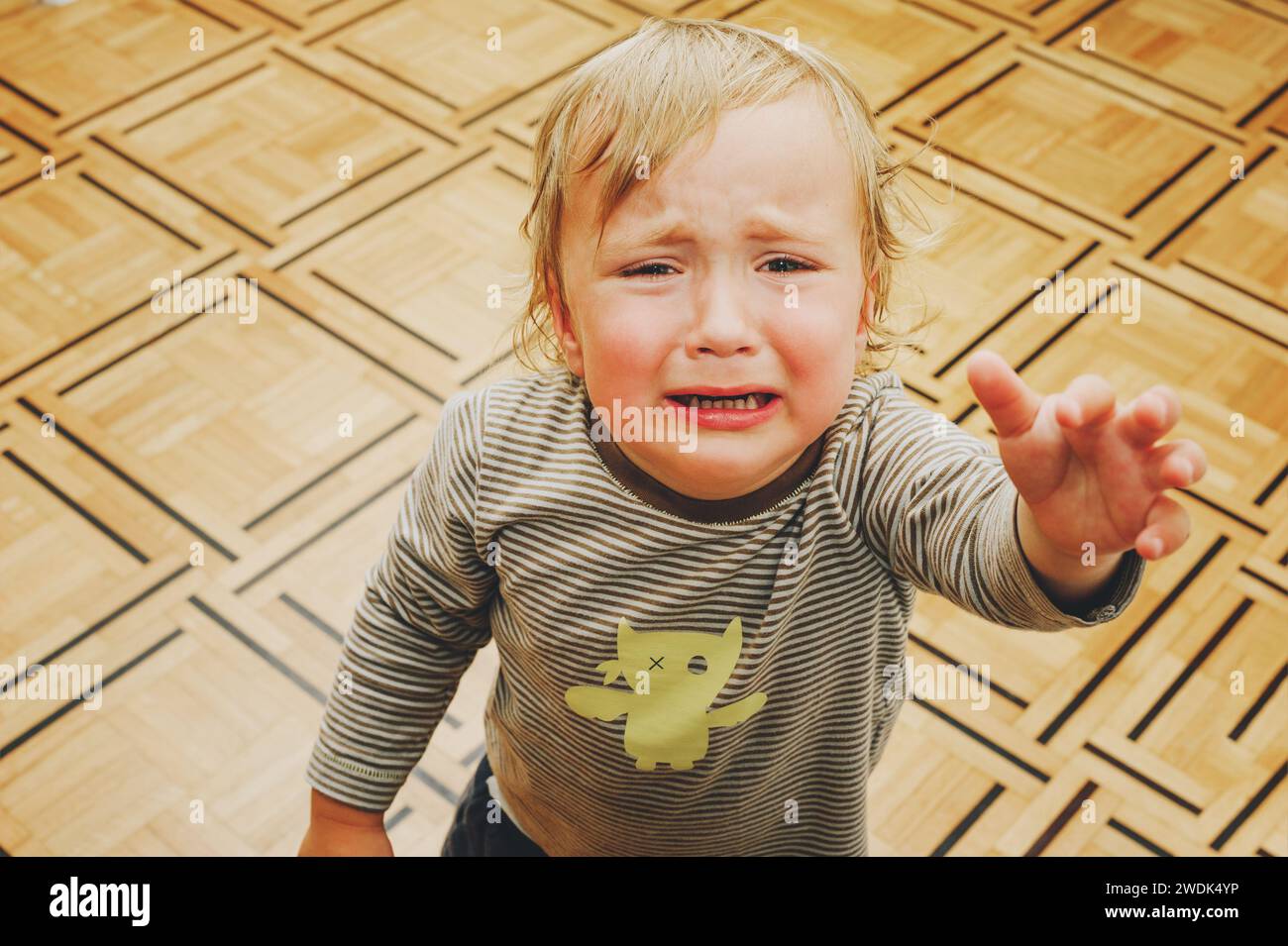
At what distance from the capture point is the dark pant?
0.79 meters

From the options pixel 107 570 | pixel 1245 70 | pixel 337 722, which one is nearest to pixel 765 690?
pixel 337 722

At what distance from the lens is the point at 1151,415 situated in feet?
1.34

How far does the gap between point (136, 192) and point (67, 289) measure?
0.21 meters

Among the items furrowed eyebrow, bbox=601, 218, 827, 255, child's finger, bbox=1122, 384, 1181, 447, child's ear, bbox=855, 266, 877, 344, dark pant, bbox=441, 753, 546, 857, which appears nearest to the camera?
child's finger, bbox=1122, 384, 1181, 447

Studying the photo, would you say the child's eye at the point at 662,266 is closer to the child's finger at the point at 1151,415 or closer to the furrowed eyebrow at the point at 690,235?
the furrowed eyebrow at the point at 690,235

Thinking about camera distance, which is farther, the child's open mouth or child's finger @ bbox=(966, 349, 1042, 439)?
the child's open mouth

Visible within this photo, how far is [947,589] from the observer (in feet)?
1.83

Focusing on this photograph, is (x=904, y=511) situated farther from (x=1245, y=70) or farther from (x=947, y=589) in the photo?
(x=1245, y=70)

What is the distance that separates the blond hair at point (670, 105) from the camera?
533mm

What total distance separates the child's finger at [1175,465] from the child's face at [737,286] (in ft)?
0.50

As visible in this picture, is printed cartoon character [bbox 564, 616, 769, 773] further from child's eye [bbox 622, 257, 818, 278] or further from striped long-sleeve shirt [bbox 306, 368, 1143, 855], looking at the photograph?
child's eye [bbox 622, 257, 818, 278]

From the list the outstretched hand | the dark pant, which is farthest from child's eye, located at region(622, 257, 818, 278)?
the dark pant

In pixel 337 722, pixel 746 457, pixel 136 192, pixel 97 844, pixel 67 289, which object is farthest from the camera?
pixel 136 192

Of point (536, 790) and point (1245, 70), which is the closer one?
point (536, 790)
